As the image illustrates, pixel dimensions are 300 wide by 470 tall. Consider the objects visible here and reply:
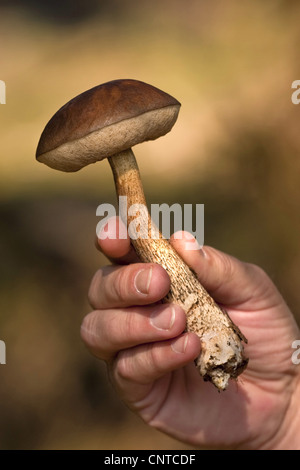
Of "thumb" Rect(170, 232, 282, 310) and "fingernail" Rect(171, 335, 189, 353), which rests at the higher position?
"thumb" Rect(170, 232, 282, 310)

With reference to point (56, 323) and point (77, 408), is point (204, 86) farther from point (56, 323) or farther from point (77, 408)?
point (77, 408)

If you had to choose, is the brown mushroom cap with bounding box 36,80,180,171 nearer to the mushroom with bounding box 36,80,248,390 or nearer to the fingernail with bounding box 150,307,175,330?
the mushroom with bounding box 36,80,248,390

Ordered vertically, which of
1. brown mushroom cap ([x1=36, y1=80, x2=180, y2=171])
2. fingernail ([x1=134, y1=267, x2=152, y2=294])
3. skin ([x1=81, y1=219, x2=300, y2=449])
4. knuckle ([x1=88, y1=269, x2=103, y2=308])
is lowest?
skin ([x1=81, y1=219, x2=300, y2=449])

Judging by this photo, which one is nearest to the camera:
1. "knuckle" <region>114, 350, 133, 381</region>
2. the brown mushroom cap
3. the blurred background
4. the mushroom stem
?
the brown mushroom cap

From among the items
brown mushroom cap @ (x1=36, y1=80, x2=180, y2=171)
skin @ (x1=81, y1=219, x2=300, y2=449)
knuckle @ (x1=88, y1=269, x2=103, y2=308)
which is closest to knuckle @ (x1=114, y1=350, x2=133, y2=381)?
skin @ (x1=81, y1=219, x2=300, y2=449)

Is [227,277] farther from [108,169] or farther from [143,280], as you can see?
[108,169]

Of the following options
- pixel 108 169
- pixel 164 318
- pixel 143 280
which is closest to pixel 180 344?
pixel 164 318
